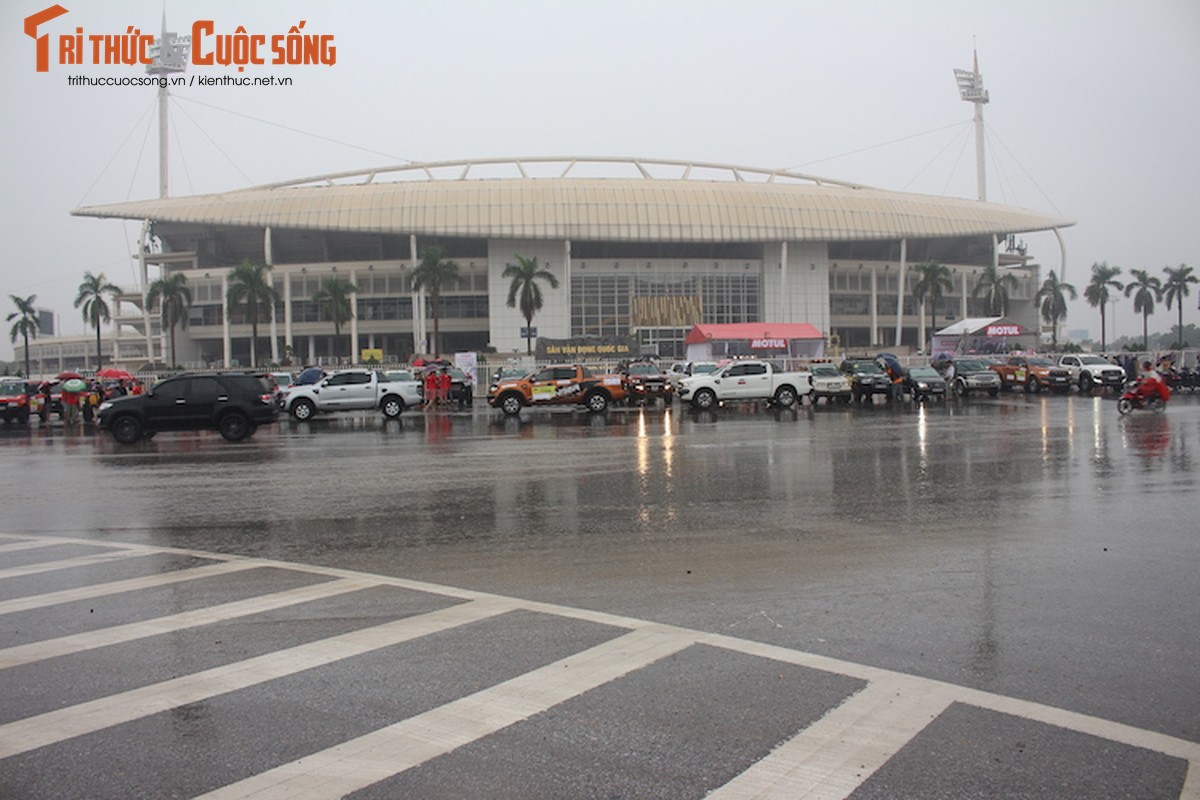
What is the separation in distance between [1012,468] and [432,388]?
1041 inches

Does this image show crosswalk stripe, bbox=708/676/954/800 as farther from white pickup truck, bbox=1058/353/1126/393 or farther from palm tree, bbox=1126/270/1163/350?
palm tree, bbox=1126/270/1163/350

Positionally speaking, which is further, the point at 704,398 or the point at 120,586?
the point at 704,398

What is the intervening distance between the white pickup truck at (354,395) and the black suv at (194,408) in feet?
23.3

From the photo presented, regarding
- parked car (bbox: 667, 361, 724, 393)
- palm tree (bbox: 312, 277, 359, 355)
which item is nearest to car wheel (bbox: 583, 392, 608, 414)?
parked car (bbox: 667, 361, 724, 393)

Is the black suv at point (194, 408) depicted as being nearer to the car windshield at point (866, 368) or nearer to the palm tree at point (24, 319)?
the car windshield at point (866, 368)

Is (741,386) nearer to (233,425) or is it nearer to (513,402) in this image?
(513,402)

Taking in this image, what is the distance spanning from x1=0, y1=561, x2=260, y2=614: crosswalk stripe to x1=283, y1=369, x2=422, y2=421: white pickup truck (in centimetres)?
2207

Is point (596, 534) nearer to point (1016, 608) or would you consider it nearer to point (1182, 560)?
point (1016, 608)

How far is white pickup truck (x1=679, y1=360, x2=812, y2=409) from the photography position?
1238 inches

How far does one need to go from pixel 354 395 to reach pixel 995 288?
79.1m

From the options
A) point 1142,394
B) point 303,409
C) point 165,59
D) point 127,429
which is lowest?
point 127,429

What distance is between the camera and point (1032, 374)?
40.1 m

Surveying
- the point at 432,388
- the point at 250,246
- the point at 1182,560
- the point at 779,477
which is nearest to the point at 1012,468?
the point at 779,477

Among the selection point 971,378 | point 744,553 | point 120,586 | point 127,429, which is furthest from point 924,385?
point 120,586
